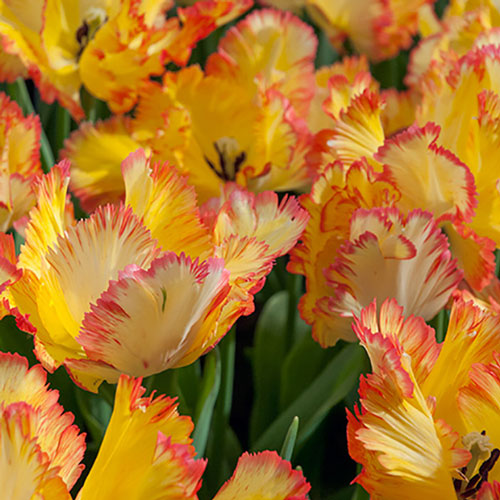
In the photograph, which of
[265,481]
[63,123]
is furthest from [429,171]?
[63,123]

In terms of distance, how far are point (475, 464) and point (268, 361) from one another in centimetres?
40

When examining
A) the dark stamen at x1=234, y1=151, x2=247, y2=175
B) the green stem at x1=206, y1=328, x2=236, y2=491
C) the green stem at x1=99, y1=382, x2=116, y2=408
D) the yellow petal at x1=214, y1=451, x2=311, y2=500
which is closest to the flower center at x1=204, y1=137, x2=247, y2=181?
the dark stamen at x1=234, y1=151, x2=247, y2=175

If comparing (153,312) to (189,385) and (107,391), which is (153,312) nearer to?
(107,391)

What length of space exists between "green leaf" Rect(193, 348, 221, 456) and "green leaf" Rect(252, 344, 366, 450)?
8cm

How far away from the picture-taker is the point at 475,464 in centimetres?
38

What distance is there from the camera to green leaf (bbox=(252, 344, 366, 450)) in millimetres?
592

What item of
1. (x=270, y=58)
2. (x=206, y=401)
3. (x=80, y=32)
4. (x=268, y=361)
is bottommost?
(x=268, y=361)

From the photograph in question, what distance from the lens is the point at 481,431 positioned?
0.39m

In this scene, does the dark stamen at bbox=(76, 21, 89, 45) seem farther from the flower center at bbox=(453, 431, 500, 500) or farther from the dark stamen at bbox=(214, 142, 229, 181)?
the flower center at bbox=(453, 431, 500, 500)

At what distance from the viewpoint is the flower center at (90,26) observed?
2.10ft

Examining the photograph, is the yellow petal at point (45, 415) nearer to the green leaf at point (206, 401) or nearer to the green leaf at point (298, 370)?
the green leaf at point (206, 401)

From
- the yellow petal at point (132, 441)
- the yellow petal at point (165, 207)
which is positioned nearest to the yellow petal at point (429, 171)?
Answer: the yellow petal at point (165, 207)

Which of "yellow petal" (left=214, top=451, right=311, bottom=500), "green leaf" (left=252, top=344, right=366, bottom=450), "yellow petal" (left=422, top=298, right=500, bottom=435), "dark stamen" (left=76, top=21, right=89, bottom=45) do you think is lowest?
"green leaf" (left=252, top=344, right=366, bottom=450)

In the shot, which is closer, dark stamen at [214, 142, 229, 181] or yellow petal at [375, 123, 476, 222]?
yellow petal at [375, 123, 476, 222]
